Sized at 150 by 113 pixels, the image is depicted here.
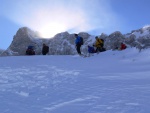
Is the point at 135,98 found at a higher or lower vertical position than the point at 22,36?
lower

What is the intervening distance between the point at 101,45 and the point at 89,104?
58.3ft

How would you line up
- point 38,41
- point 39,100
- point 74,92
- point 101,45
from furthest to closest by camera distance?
point 38,41 → point 101,45 → point 74,92 → point 39,100

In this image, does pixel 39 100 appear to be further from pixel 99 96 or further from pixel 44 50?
pixel 44 50

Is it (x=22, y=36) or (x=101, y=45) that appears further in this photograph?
(x=22, y=36)

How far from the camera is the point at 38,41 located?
199125 millimetres

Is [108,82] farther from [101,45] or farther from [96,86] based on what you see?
[101,45]

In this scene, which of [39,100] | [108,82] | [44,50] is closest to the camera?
[39,100]

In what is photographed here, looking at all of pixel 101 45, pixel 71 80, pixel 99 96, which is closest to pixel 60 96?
pixel 99 96

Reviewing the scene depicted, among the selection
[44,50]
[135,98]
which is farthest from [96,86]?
[44,50]

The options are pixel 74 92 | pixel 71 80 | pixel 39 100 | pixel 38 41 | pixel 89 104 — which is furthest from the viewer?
pixel 38 41

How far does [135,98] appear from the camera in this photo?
21.2 feet

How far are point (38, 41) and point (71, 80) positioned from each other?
191389 millimetres

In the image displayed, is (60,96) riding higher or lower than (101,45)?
lower

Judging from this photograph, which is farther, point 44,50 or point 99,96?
point 44,50
